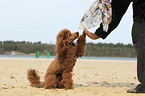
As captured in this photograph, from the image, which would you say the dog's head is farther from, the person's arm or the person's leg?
the person's leg

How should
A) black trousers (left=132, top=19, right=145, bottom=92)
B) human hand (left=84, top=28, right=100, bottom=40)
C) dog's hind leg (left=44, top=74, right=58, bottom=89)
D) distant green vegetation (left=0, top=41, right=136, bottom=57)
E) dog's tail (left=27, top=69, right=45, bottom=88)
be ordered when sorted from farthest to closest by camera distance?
distant green vegetation (left=0, top=41, right=136, bottom=57) → dog's tail (left=27, top=69, right=45, bottom=88) → dog's hind leg (left=44, top=74, right=58, bottom=89) → human hand (left=84, top=28, right=100, bottom=40) → black trousers (left=132, top=19, right=145, bottom=92)

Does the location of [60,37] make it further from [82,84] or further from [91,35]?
[82,84]

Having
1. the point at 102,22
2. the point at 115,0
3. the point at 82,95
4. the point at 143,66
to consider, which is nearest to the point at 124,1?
the point at 115,0

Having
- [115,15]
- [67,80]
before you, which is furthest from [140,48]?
[67,80]

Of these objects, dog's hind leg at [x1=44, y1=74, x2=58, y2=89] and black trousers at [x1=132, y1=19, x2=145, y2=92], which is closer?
black trousers at [x1=132, y1=19, x2=145, y2=92]

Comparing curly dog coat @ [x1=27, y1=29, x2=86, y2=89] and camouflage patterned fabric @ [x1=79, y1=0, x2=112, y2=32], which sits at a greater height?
Answer: camouflage patterned fabric @ [x1=79, y1=0, x2=112, y2=32]

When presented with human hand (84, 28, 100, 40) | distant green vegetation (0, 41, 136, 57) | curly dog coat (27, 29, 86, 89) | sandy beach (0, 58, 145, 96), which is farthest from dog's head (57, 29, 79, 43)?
distant green vegetation (0, 41, 136, 57)

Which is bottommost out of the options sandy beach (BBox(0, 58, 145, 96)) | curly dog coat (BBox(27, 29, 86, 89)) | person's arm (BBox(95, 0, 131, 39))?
sandy beach (BBox(0, 58, 145, 96))

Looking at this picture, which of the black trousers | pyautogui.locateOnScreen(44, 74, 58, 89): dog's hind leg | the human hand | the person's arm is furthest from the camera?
pyautogui.locateOnScreen(44, 74, 58, 89): dog's hind leg

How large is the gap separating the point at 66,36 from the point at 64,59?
57 cm

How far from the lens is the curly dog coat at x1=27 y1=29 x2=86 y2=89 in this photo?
5320mm

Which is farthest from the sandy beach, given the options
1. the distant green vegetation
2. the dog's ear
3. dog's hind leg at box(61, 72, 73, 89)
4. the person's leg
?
the distant green vegetation

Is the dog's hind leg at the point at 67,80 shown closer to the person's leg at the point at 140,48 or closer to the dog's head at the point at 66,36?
the dog's head at the point at 66,36

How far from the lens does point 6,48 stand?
41281 millimetres
